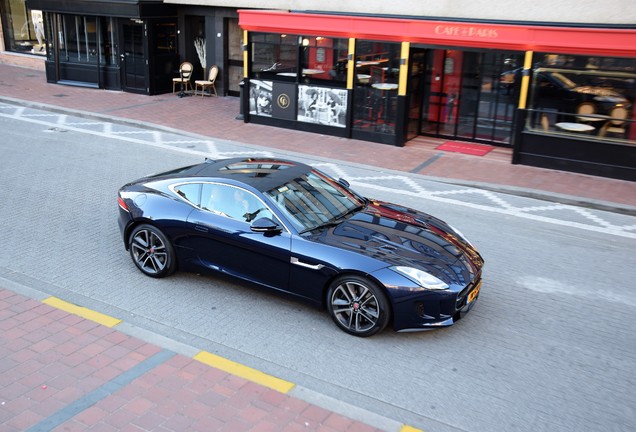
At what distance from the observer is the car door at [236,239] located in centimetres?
674

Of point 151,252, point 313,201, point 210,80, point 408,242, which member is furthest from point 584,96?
point 210,80

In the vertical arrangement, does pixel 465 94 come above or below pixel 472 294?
above

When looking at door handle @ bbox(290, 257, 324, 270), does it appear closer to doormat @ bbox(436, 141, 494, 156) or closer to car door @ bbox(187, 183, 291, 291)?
car door @ bbox(187, 183, 291, 291)

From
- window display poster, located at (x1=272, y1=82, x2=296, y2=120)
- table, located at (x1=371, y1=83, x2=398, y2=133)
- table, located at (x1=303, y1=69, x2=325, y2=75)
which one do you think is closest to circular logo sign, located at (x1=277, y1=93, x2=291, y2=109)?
window display poster, located at (x1=272, y1=82, x2=296, y2=120)

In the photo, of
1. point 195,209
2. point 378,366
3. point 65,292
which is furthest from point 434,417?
point 65,292

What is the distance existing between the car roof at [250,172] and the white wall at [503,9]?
9.40 metres

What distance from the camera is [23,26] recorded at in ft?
85.5

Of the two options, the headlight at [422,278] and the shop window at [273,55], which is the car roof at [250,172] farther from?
the shop window at [273,55]

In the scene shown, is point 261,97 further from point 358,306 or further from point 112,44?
point 358,306

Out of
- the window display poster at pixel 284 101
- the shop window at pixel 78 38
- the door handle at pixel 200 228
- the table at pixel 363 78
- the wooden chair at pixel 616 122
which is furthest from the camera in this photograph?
the shop window at pixel 78 38

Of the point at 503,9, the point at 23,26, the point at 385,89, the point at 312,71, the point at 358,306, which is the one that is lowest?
the point at 358,306

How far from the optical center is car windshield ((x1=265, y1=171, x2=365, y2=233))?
273 inches

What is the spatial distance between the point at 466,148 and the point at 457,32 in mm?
2797

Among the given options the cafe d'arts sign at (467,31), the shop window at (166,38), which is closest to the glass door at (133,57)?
the shop window at (166,38)
